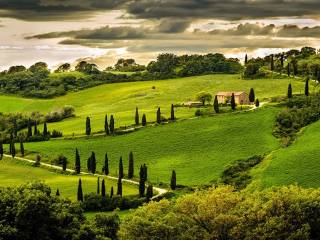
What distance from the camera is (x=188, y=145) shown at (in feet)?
507

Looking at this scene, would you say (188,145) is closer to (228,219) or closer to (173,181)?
(173,181)

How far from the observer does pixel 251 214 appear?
3004 inches

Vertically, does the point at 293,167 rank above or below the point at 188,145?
below

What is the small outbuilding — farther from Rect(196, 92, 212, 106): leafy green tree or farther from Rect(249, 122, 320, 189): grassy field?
Rect(249, 122, 320, 189): grassy field

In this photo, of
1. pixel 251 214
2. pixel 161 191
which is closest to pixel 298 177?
pixel 161 191

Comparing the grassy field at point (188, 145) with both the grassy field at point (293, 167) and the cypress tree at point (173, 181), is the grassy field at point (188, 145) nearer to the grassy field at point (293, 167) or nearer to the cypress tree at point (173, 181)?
the cypress tree at point (173, 181)

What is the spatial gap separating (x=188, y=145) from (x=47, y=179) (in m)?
35.5

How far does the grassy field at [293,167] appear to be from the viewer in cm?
11697

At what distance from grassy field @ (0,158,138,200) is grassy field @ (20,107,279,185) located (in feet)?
25.0

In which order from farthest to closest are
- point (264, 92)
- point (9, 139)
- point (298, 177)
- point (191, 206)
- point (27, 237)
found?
point (264, 92) → point (9, 139) → point (298, 177) → point (191, 206) → point (27, 237)

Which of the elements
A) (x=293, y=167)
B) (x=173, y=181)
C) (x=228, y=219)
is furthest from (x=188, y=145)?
(x=228, y=219)

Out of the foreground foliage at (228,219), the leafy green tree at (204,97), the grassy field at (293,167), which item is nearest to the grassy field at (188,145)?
the grassy field at (293,167)

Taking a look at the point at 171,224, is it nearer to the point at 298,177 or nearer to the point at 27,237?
the point at 27,237

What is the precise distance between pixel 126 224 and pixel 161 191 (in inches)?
1792
